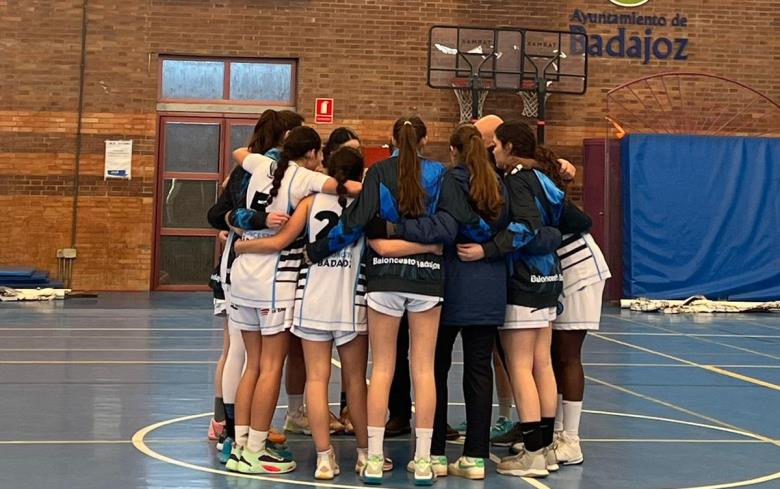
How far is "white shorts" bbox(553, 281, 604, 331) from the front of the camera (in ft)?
20.2

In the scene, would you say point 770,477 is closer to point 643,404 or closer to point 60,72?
point 643,404

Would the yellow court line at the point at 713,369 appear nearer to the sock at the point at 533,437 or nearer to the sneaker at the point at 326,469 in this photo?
the sock at the point at 533,437

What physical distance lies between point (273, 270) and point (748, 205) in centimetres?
1340

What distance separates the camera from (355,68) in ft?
61.3

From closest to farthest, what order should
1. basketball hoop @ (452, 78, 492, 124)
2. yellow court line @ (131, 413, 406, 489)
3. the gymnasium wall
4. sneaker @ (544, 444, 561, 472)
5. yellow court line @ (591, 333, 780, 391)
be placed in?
1. yellow court line @ (131, 413, 406, 489)
2. sneaker @ (544, 444, 561, 472)
3. yellow court line @ (591, 333, 780, 391)
4. basketball hoop @ (452, 78, 492, 124)
5. the gymnasium wall

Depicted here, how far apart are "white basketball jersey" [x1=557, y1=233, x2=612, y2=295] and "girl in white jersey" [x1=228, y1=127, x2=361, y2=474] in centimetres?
137

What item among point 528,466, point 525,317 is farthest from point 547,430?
point 525,317

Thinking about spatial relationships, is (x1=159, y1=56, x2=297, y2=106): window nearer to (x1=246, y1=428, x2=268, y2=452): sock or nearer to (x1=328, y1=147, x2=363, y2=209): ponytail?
(x1=328, y1=147, x2=363, y2=209): ponytail

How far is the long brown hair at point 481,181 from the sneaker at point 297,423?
2.03 m

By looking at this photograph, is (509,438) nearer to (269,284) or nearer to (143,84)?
(269,284)

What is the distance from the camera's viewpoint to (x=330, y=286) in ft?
18.5

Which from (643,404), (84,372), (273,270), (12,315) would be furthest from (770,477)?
(12,315)

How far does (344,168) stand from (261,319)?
35.8 inches

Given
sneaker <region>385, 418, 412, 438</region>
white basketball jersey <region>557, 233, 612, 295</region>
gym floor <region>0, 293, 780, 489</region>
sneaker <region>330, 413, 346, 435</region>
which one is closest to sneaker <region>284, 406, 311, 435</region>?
sneaker <region>330, 413, 346, 435</region>
